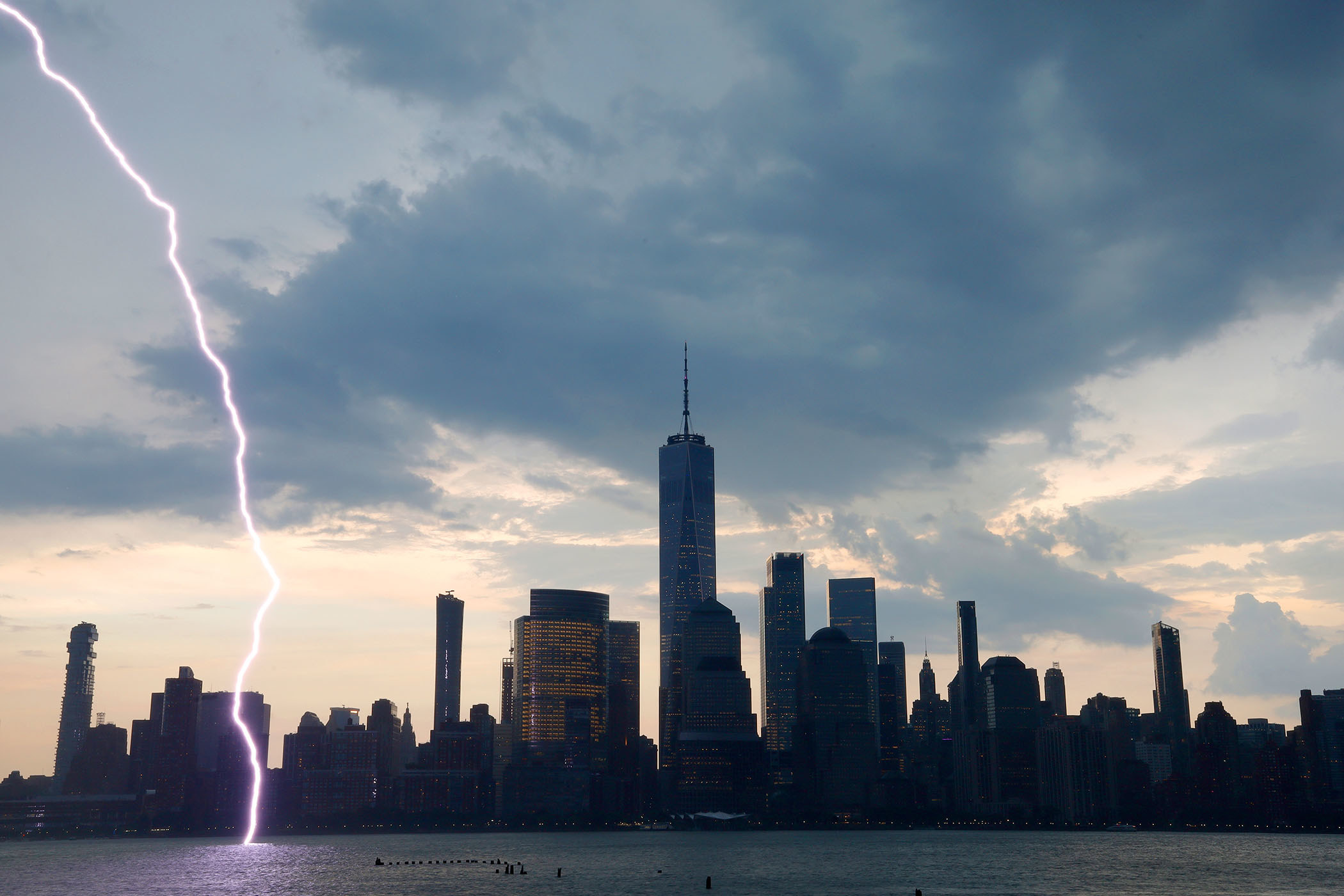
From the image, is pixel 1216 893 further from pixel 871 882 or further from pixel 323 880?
pixel 323 880

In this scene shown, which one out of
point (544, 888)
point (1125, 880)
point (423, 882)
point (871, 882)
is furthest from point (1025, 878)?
point (423, 882)

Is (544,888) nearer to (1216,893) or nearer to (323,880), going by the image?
(323,880)

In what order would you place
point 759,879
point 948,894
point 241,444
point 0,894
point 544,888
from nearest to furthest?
point 241,444 < point 948,894 < point 544,888 < point 0,894 < point 759,879

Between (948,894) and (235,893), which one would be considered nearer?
(948,894)

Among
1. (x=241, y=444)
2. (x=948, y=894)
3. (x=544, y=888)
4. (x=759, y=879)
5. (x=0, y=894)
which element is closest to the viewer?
(x=241, y=444)

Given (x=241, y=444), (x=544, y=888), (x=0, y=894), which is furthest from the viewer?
(x=0, y=894)

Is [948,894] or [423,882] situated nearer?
[948,894]

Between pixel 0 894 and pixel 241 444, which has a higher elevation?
pixel 241 444

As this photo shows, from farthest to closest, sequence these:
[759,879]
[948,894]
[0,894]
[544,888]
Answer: [759,879], [0,894], [544,888], [948,894]

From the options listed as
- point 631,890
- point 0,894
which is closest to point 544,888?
point 631,890
